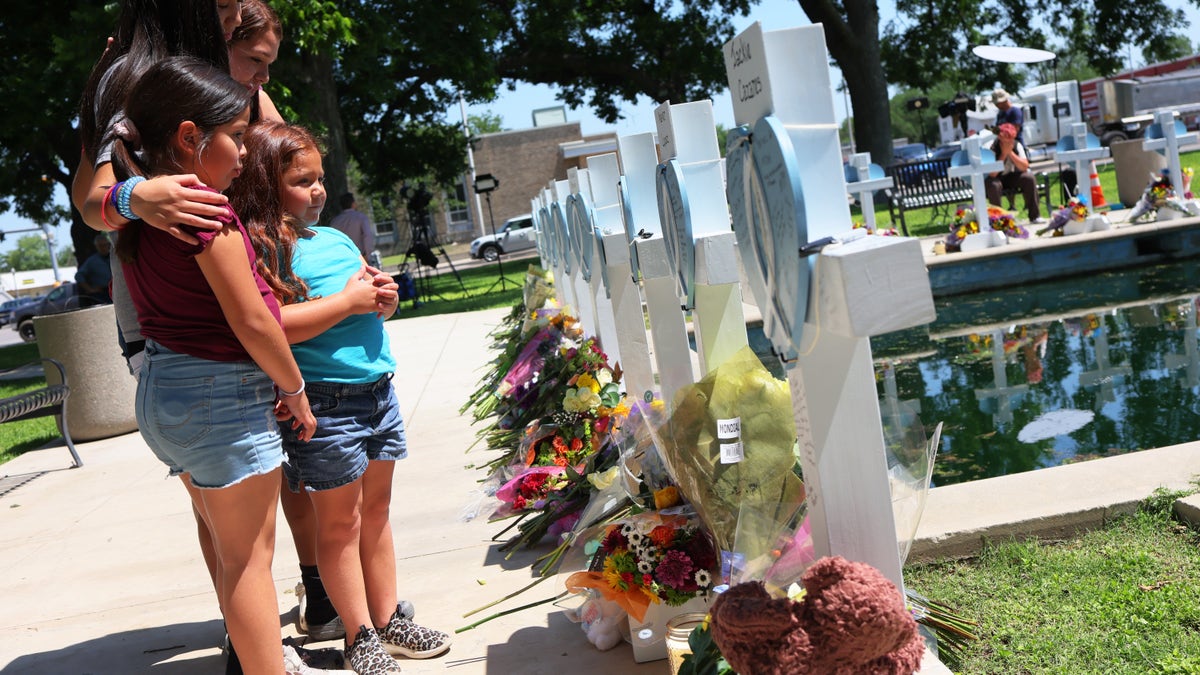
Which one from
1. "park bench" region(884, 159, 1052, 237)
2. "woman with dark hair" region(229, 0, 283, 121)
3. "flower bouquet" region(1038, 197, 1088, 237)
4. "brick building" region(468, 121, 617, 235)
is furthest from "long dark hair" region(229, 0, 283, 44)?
"brick building" region(468, 121, 617, 235)

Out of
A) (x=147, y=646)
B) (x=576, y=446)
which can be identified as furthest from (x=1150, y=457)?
(x=147, y=646)

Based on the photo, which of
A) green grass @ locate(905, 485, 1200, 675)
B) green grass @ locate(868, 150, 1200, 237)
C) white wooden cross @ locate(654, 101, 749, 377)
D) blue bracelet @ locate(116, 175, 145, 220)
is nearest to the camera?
blue bracelet @ locate(116, 175, 145, 220)

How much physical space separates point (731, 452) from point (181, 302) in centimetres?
126

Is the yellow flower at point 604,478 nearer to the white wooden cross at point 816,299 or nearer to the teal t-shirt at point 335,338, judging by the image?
the teal t-shirt at point 335,338

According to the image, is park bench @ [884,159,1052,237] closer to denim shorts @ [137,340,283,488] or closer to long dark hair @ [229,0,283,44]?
long dark hair @ [229,0,283,44]

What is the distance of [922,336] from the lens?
7945 millimetres

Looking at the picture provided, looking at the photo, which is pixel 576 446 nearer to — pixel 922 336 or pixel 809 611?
pixel 809 611

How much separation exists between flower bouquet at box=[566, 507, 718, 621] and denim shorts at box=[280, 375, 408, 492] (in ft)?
2.37

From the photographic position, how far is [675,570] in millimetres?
2480

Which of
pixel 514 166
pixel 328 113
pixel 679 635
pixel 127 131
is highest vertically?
pixel 514 166

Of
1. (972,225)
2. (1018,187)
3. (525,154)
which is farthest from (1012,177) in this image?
(525,154)

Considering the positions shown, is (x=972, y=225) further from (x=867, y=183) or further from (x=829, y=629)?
(x=829, y=629)

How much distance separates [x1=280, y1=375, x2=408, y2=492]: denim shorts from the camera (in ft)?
8.97

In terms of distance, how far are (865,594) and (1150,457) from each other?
2086 millimetres
